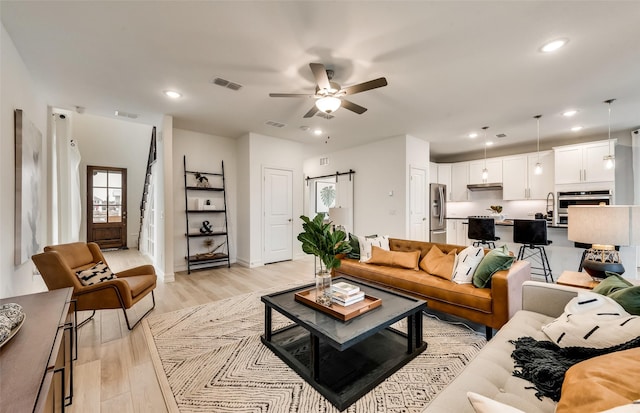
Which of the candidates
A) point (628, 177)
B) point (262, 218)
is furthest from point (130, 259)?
point (628, 177)

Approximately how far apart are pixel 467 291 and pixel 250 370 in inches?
80.3

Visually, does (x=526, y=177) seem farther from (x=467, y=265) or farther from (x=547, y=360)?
(x=547, y=360)

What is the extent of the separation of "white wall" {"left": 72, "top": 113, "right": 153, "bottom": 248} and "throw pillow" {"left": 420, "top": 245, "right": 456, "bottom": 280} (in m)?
8.32

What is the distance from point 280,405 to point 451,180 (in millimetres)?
7089

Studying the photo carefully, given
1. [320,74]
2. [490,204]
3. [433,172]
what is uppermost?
[320,74]

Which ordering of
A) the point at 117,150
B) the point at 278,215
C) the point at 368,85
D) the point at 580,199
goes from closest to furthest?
the point at 368,85 → the point at 580,199 → the point at 278,215 → the point at 117,150

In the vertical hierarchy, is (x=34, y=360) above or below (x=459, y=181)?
below

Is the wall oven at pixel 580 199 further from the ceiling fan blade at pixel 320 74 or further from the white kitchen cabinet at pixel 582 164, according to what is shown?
the ceiling fan blade at pixel 320 74

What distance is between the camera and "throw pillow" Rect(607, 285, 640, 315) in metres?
1.34

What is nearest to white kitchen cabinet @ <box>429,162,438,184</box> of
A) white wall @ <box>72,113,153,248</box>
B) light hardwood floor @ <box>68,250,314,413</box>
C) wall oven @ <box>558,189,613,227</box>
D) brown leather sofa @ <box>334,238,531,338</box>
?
wall oven @ <box>558,189,613,227</box>

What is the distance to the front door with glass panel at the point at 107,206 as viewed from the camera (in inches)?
290

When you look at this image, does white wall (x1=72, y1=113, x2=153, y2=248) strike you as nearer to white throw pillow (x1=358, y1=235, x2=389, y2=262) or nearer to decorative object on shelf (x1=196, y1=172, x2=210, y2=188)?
decorative object on shelf (x1=196, y1=172, x2=210, y2=188)

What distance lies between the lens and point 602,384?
830mm

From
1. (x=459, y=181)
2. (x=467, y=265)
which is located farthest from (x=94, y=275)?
(x=459, y=181)
